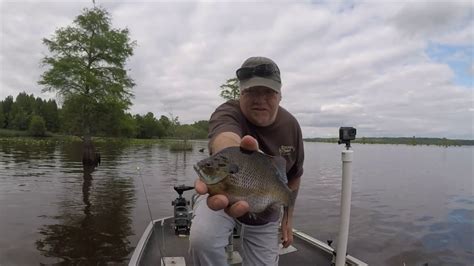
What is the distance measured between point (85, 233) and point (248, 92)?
33.0 ft

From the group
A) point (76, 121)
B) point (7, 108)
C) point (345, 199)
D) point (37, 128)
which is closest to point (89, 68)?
point (76, 121)

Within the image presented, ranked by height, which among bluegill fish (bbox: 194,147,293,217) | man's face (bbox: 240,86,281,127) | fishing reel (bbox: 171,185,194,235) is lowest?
fishing reel (bbox: 171,185,194,235)

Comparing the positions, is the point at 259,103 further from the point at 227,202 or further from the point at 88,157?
the point at 88,157

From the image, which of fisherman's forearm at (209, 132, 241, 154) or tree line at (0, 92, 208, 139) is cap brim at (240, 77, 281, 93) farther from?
tree line at (0, 92, 208, 139)

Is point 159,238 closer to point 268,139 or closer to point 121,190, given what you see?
point 268,139

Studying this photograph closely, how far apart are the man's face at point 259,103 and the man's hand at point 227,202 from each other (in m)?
0.79

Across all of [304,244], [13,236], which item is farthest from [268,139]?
[13,236]

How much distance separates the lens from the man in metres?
2.84

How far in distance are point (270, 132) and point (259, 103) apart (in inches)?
16.7

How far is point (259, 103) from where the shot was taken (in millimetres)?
3229

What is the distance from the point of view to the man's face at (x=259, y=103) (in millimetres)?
3189

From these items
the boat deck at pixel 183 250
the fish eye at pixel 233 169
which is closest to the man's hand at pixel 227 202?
the fish eye at pixel 233 169

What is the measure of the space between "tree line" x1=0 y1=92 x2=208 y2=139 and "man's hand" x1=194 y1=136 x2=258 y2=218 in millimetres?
32089

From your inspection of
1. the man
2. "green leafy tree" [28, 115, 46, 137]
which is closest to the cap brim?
the man
